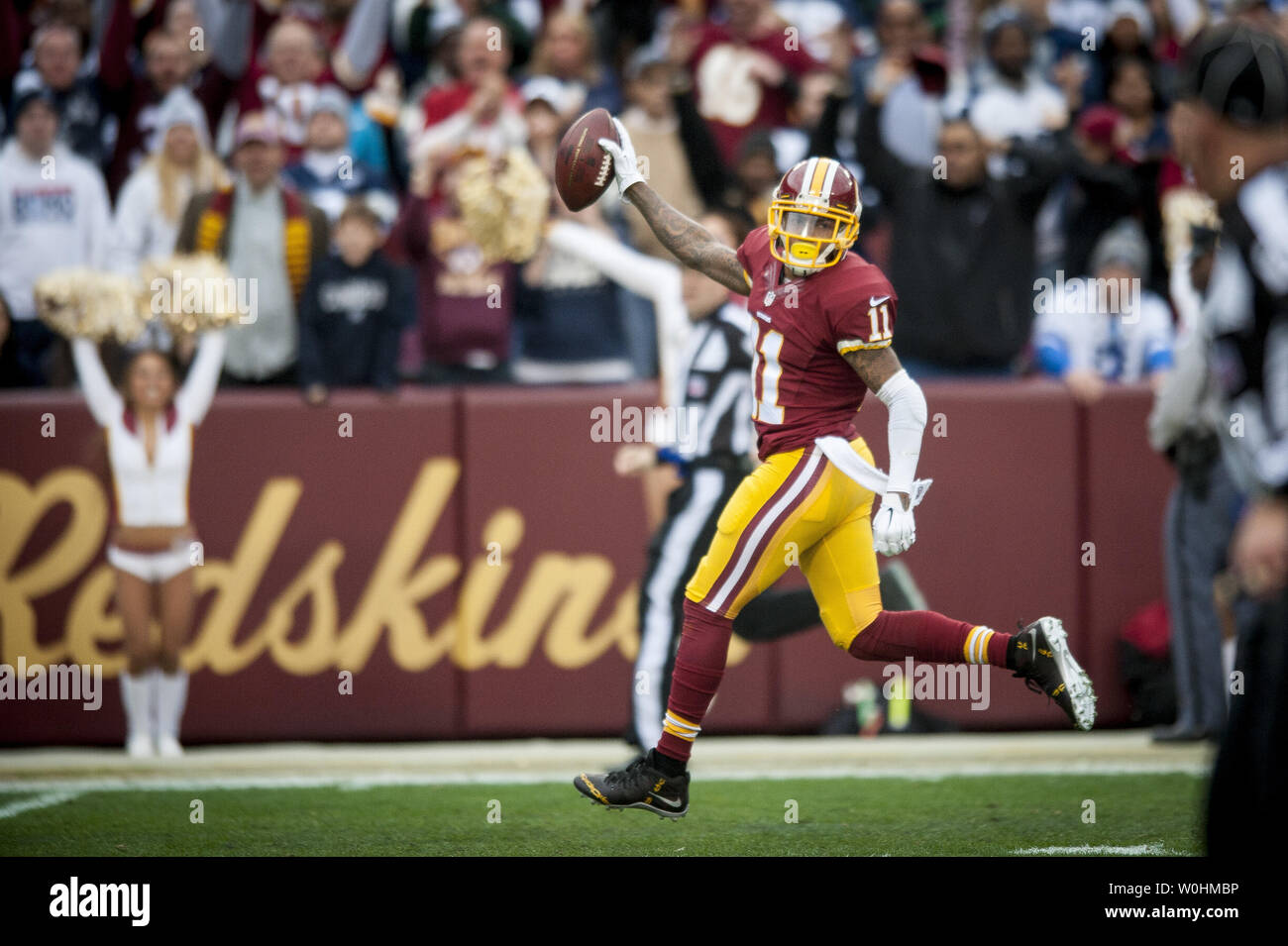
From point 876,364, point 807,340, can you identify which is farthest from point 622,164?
point 876,364

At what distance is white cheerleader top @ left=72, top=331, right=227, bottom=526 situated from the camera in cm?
788

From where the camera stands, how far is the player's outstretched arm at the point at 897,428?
5172 millimetres

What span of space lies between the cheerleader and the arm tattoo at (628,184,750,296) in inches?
127

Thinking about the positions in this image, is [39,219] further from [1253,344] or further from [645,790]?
[1253,344]

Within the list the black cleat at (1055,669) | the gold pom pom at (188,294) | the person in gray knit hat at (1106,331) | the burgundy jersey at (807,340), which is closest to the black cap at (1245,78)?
the burgundy jersey at (807,340)

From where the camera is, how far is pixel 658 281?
24.6 feet

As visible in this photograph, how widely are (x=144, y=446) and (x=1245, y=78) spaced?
18.9 ft

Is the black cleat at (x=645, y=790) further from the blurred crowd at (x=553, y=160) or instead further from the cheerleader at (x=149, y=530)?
the cheerleader at (x=149, y=530)

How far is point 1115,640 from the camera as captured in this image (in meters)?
8.15

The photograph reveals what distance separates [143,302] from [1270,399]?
19.7 ft

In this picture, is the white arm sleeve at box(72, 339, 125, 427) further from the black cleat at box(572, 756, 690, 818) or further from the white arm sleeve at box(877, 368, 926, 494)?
the white arm sleeve at box(877, 368, 926, 494)

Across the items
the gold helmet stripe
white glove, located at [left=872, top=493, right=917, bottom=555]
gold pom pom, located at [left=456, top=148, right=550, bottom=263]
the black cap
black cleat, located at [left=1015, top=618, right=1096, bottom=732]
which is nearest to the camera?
the black cap

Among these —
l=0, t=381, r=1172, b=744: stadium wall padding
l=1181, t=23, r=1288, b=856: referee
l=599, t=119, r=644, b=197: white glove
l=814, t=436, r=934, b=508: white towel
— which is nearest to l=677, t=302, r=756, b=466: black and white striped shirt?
l=0, t=381, r=1172, b=744: stadium wall padding
